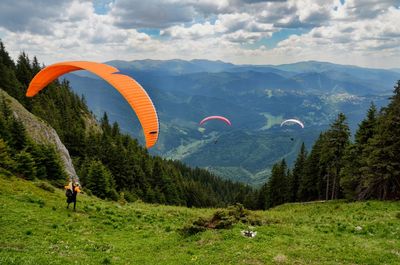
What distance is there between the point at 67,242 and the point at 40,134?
112ft

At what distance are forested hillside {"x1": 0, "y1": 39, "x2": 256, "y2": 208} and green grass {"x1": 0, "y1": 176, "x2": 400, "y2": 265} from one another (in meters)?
14.0

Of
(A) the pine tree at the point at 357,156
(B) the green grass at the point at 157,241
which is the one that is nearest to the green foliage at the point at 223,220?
(B) the green grass at the point at 157,241

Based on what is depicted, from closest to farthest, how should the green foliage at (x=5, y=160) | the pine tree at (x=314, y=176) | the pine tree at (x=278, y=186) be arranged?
the green foliage at (x=5, y=160) < the pine tree at (x=314, y=176) < the pine tree at (x=278, y=186)

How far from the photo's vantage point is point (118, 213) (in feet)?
80.9

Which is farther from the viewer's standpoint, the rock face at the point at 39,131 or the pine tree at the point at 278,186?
the pine tree at the point at 278,186

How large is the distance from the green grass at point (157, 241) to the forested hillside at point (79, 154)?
14.0 meters

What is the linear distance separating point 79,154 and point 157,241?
54217 mm

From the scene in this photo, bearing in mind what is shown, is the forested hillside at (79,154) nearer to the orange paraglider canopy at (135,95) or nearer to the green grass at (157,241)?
the orange paraglider canopy at (135,95)

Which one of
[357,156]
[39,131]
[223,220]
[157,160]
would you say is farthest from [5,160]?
[157,160]

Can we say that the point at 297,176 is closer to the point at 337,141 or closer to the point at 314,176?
the point at 314,176

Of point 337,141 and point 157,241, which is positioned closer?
point 157,241

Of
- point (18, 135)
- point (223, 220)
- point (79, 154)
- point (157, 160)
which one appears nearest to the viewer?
point (223, 220)

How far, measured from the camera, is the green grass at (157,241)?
14.0 metres

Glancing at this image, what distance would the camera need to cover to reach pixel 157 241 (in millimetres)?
17953
